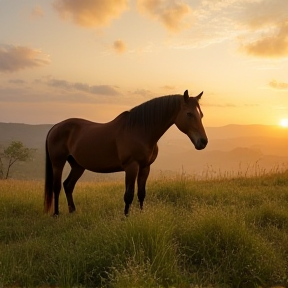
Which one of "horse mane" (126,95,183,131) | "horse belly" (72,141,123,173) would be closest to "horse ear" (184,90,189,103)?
"horse mane" (126,95,183,131)

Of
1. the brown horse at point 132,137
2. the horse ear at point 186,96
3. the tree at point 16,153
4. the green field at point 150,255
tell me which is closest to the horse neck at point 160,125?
the brown horse at point 132,137

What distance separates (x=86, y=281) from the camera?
3617mm

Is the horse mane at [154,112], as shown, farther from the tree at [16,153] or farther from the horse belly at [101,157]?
the tree at [16,153]

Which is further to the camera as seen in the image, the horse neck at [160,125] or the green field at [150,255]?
the horse neck at [160,125]

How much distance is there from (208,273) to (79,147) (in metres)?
3.93

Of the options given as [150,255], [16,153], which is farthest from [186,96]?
[16,153]

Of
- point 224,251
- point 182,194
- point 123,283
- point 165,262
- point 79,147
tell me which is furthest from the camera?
point 182,194

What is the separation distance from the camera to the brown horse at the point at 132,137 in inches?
214

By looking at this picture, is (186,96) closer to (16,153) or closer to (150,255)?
(150,255)

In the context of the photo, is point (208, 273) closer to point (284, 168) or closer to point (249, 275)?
point (249, 275)

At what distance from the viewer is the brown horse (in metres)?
5.44

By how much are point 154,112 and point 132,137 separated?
2.11 ft

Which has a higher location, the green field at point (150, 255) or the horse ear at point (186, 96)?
the horse ear at point (186, 96)

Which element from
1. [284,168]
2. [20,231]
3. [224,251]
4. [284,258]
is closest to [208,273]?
[224,251]
